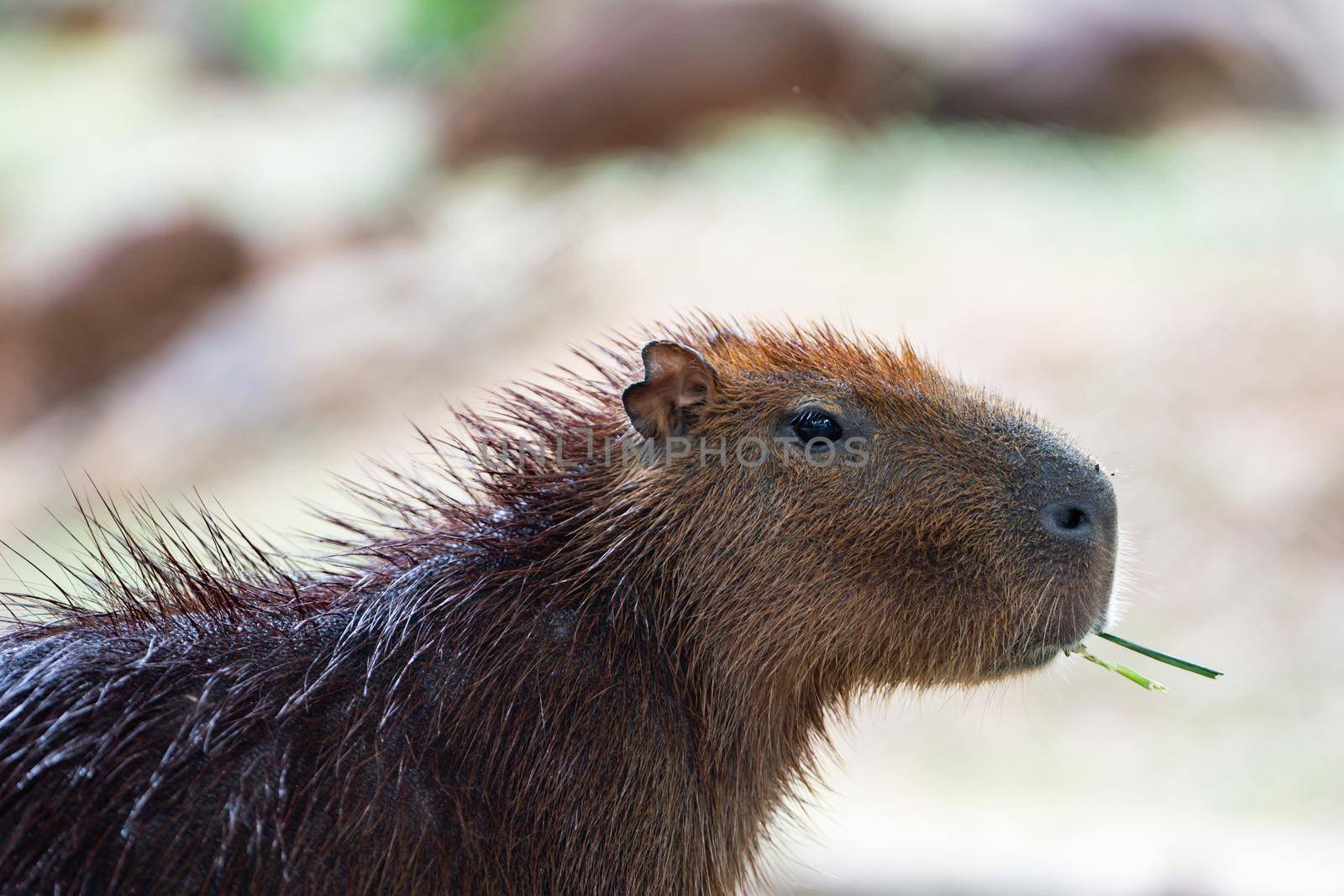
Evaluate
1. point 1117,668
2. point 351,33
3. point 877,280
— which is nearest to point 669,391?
point 1117,668

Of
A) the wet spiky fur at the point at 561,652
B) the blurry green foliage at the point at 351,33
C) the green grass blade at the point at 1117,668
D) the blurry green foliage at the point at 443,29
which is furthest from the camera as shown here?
the blurry green foliage at the point at 351,33

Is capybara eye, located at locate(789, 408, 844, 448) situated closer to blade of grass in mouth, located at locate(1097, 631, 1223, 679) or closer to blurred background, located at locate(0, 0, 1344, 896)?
blade of grass in mouth, located at locate(1097, 631, 1223, 679)

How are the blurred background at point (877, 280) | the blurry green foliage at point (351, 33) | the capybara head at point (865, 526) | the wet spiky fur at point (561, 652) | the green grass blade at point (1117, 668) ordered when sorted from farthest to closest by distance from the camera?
the blurry green foliage at point (351, 33), the blurred background at point (877, 280), the green grass blade at point (1117, 668), the capybara head at point (865, 526), the wet spiky fur at point (561, 652)

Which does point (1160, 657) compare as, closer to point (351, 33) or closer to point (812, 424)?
point (812, 424)

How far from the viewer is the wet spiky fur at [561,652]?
2.32m

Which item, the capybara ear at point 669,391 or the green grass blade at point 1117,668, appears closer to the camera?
the capybara ear at point 669,391

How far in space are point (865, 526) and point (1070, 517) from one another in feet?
1.34

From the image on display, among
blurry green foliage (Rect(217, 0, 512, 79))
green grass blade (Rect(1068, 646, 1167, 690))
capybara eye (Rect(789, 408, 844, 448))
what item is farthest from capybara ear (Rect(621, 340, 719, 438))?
blurry green foliage (Rect(217, 0, 512, 79))

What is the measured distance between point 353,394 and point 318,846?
7.71 meters

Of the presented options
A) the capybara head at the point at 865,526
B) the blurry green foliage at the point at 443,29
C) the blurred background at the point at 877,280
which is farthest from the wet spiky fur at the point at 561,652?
the blurry green foliage at the point at 443,29

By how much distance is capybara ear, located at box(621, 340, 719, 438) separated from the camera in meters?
2.69

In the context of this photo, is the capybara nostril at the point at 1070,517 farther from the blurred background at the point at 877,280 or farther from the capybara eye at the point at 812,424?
the blurred background at the point at 877,280

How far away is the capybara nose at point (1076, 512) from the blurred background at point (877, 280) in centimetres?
231

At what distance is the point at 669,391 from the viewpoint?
273cm
